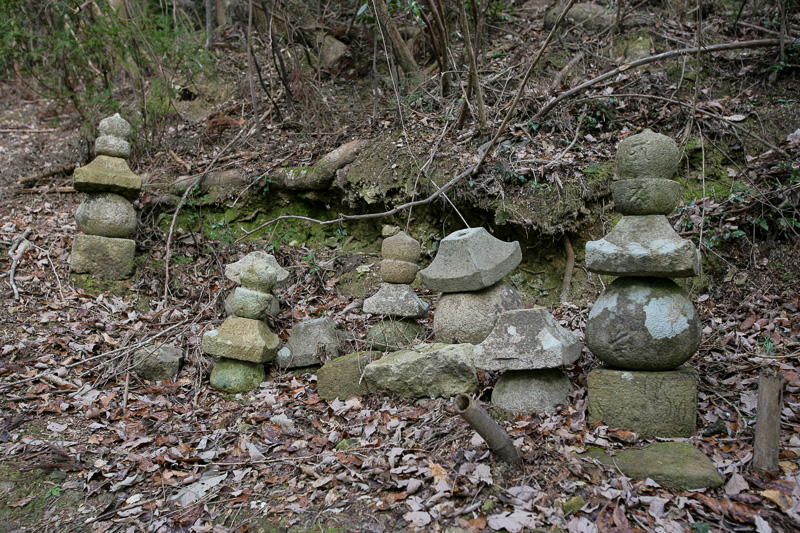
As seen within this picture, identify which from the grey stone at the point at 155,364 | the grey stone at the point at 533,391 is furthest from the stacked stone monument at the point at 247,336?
the grey stone at the point at 533,391

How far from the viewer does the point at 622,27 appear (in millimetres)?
7129

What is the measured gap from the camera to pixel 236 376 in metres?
4.45

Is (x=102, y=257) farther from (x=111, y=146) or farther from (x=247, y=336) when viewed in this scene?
(x=247, y=336)

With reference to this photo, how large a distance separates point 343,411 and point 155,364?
1.88 m

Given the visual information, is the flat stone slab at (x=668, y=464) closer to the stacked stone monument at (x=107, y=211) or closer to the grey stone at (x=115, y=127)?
the stacked stone monument at (x=107, y=211)

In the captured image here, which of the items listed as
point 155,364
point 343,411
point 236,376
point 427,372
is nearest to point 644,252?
point 427,372

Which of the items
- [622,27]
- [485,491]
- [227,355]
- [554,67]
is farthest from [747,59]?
[227,355]

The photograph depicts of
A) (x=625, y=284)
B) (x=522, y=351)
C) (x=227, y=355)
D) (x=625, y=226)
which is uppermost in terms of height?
(x=625, y=226)

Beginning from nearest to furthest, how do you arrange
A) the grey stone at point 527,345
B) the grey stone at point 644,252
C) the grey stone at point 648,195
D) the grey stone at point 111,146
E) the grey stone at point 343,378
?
the grey stone at point 644,252 → the grey stone at point 648,195 → the grey stone at point 527,345 → the grey stone at point 343,378 → the grey stone at point 111,146

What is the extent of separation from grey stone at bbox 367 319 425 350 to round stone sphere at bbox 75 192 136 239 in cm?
335

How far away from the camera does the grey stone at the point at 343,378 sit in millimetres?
4059

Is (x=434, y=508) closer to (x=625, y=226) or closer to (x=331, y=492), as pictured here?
(x=331, y=492)

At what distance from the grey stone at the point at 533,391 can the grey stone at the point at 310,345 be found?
1624mm

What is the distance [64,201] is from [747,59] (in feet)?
29.3
